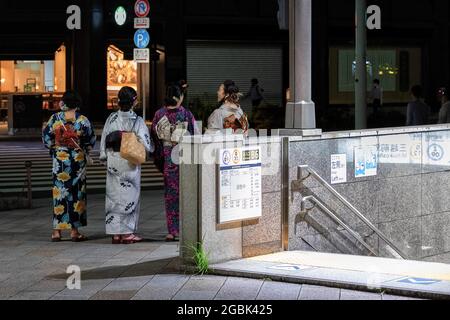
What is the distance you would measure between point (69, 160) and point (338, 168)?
3.17m

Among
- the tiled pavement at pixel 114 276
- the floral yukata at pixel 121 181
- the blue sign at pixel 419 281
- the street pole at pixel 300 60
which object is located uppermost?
the street pole at pixel 300 60

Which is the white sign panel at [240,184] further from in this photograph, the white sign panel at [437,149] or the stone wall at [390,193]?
the white sign panel at [437,149]

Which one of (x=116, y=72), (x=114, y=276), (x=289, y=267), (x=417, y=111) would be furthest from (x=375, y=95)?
(x=114, y=276)

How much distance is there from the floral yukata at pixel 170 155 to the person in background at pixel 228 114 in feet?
1.09

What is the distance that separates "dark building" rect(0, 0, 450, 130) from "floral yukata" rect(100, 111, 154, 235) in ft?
56.6

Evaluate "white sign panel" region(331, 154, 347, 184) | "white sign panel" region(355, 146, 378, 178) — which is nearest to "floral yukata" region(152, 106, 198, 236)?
"white sign panel" region(331, 154, 347, 184)

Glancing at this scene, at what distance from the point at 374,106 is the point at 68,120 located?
935 inches

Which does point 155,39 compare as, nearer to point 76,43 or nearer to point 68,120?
point 76,43

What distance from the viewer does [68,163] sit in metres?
10.7

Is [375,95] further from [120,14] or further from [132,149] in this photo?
[132,149]

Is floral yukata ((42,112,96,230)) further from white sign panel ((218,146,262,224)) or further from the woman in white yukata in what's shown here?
white sign panel ((218,146,262,224))

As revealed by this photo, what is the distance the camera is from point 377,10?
34.8 meters

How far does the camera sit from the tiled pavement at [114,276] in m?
7.66

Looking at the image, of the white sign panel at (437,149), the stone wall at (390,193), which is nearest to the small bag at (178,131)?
the stone wall at (390,193)
